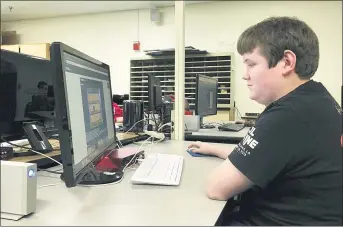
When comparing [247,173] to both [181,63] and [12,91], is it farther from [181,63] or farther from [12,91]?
[181,63]

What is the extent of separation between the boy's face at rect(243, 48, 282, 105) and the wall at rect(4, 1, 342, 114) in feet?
8.63

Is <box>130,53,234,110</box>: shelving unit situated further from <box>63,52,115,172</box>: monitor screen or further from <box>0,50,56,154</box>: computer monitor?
<box>63,52,115,172</box>: monitor screen

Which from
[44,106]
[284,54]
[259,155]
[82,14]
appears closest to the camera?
[259,155]

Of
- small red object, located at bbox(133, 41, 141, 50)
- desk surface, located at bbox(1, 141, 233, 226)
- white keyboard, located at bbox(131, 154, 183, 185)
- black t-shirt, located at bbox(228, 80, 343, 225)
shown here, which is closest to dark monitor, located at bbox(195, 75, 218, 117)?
white keyboard, located at bbox(131, 154, 183, 185)

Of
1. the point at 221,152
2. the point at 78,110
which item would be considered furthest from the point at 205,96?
the point at 78,110

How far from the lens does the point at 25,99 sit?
3.79ft

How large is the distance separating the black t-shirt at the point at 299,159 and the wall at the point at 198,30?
108 inches

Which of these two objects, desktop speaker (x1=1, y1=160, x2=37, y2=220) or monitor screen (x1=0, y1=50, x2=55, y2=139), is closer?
desktop speaker (x1=1, y1=160, x2=37, y2=220)

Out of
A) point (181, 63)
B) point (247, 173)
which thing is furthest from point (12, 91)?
point (181, 63)

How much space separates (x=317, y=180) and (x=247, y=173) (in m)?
0.18

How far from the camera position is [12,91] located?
1091 mm

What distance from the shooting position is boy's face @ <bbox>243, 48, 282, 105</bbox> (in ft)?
2.78

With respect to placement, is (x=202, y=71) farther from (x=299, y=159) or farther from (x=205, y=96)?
(x=299, y=159)

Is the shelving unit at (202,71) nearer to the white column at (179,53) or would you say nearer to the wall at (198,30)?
the wall at (198,30)
